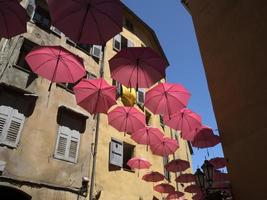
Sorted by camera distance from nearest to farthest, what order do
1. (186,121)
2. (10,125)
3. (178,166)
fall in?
(10,125) < (186,121) < (178,166)

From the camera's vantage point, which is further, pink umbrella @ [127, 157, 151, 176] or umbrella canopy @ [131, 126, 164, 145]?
pink umbrella @ [127, 157, 151, 176]

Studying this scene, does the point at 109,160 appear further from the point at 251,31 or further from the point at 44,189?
the point at 251,31

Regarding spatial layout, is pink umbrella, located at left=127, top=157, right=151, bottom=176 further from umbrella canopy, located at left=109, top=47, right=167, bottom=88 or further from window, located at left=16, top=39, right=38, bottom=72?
window, located at left=16, top=39, right=38, bottom=72

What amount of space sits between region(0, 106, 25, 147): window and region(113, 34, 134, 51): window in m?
8.60

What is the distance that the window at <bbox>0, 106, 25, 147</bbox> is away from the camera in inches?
357

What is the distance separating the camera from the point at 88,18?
20.5ft

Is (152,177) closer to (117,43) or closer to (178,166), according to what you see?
(178,166)

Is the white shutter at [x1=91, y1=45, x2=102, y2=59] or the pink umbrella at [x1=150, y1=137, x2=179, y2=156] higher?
the white shutter at [x1=91, y1=45, x2=102, y2=59]

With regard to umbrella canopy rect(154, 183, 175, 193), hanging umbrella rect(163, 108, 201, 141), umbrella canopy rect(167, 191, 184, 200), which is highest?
hanging umbrella rect(163, 108, 201, 141)

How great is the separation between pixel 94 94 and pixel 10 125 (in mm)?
3346

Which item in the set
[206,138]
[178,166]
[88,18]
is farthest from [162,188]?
[88,18]

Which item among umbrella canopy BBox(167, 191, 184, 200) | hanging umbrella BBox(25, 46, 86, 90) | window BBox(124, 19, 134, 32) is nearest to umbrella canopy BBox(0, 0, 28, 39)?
hanging umbrella BBox(25, 46, 86, 90)

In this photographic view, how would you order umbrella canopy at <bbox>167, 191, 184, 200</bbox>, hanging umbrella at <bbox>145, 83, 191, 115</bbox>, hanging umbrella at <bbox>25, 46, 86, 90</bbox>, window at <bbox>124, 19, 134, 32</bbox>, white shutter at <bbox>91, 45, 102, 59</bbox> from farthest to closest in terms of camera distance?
1. window at <bbox>124, 19, 134, 32</bbox>
2. white shutter at <bbox>91, 45, 102, 59</bbox>
3. umbrella canopy at <bbox>167, 191, 184, 200</bbox>
4. hanging umbrella at <bbox>145, 83, 191, 115</bbox>
5. hanging umbrella at <bbox>25, 46, 86, 90</bbox>

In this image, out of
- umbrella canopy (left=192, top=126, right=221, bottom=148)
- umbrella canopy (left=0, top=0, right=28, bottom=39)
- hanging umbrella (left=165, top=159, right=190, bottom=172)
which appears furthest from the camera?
hanging umbrella (left=165, top=159, right=190, bottom=172)
